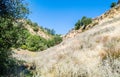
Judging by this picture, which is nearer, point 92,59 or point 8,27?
point 92,59

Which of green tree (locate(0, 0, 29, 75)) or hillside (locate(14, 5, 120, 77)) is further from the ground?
green tree (locate(0, 0, 29, 75))

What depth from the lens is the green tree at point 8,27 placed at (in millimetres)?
23875

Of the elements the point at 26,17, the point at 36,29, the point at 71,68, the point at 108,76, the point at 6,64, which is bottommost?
the point at 108,76

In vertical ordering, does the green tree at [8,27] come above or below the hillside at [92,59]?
above

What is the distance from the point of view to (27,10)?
2630 centimetres

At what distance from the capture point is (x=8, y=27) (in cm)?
2475

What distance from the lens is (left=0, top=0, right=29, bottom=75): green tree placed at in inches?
940

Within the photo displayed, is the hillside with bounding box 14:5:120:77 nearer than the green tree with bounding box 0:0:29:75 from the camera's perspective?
Yes

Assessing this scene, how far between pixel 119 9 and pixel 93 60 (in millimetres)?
32268

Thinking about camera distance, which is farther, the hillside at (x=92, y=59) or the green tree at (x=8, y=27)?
the green tree at (x=8, y=27)

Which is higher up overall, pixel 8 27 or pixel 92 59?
pixel 8 27

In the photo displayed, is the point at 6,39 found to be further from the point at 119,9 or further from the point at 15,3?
the point at 119,9

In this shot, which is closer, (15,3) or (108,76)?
(108,76)

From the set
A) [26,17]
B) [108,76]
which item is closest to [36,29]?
[26,17]
